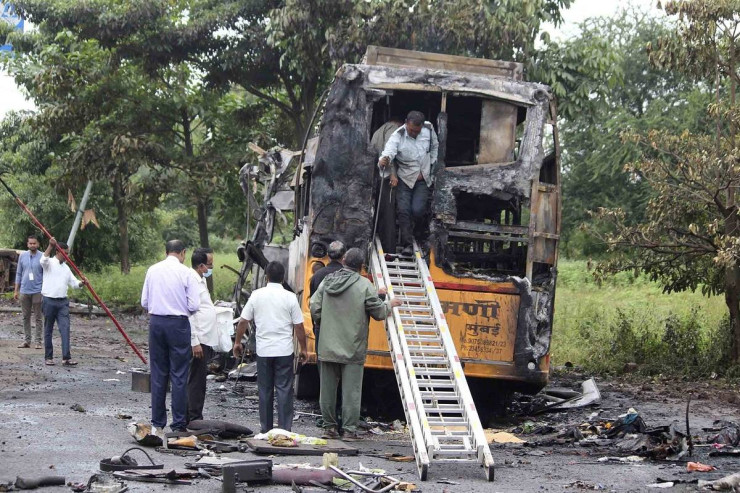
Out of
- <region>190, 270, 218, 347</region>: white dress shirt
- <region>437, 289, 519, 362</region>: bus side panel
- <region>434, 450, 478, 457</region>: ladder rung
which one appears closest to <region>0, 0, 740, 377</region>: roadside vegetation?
<region>437, 289, 519, 362</region>: bus side panel

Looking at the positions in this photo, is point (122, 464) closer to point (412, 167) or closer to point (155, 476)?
point (155, 476)

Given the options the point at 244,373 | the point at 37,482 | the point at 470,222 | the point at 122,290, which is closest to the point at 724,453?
the point at 470,222

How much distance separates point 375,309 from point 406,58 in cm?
388

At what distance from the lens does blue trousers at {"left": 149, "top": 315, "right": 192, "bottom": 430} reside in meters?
8.42

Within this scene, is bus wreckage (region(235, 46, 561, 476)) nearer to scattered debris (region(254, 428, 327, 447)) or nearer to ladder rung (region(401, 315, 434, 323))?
ladder rung (region(401, 315, 434, 323))

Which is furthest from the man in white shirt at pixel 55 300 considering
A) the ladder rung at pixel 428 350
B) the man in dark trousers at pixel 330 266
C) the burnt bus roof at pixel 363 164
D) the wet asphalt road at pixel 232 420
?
the ladder rung at pixel 428 350

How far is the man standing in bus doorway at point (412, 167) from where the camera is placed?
1022cm

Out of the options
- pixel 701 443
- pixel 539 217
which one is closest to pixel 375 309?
pixel 539 217

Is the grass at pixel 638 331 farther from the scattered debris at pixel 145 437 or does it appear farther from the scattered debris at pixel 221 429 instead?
the scattered debris at pixel 145 437

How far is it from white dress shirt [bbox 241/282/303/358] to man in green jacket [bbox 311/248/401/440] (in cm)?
37

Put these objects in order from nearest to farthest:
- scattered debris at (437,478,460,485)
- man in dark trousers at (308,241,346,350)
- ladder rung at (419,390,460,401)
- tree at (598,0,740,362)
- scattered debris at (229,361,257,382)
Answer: scattered debris at (437,478,460,485)
ladder rung at (419,390,460,401)
man in dark trousers at (308,241,346,350)
tree at (598,0,740,362)
scattered debris at (229,361,257,382)

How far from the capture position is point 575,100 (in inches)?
656

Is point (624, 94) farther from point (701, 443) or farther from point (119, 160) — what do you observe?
→ point (701, 443)

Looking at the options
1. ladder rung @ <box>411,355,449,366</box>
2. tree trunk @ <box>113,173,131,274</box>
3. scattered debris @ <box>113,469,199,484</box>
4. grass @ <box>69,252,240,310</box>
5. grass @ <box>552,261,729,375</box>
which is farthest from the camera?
grass @ <box>69,252,240,310</box>
